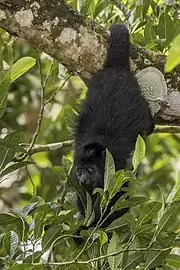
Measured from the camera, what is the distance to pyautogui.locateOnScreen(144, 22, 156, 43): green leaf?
205cm

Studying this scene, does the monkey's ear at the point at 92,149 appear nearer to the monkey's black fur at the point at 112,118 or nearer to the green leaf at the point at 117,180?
the monkey's black fur at the point at 112,118

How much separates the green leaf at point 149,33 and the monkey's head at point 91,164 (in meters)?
0.40

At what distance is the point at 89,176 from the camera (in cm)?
192

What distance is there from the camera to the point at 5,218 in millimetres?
1429

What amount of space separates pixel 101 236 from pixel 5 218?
0.71 ft

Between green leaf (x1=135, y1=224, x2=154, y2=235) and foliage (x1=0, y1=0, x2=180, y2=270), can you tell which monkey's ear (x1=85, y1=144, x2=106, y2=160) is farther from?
green leaf (x1=135, y1=224, x2=154, y2=235)

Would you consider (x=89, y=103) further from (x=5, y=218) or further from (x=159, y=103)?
(x=5, y=218)

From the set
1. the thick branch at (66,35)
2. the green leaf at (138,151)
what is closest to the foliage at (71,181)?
the green leaf at (138,151)

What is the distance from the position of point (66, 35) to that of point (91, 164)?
407 millimetres

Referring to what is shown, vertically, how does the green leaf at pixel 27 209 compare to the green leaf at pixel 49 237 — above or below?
above

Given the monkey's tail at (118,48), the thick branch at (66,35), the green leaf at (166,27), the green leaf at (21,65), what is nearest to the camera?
the green leaf at (21,65)

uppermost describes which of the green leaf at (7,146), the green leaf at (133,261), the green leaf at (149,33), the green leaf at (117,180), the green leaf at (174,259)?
the green leaf at (149,33)

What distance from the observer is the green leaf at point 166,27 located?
1.98 metres

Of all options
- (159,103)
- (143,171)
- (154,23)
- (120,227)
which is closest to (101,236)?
(120,227)
